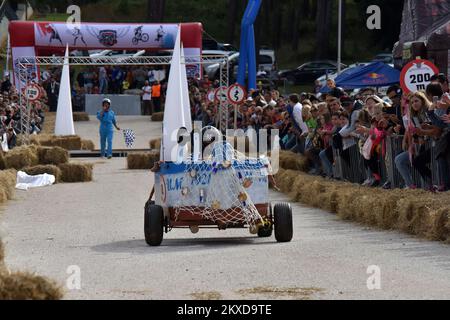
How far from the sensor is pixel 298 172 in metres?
23.4

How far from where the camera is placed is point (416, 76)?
703 inches

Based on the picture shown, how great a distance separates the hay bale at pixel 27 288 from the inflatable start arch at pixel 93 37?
1487 inches

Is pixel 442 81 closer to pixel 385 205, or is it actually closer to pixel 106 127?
pixel 385 205

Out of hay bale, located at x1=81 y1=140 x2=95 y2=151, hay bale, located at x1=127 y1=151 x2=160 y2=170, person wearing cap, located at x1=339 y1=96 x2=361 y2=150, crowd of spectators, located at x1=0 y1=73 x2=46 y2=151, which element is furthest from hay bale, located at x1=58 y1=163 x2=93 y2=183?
hay bale, located at x1=81 y1=140 x2=95 y2=151

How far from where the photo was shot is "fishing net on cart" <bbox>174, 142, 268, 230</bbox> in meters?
14.6

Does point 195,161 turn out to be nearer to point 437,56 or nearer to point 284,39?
point 437,56

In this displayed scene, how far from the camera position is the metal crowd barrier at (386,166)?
1652cm

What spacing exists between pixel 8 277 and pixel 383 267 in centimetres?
431

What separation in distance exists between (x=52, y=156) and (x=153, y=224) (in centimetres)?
1539

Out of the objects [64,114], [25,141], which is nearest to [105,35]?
[64,114]

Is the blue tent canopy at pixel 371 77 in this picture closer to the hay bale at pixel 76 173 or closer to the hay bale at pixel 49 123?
the hay bale at pixel 76 173

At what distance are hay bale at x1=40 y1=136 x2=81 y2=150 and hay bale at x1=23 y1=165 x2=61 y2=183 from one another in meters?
10.8

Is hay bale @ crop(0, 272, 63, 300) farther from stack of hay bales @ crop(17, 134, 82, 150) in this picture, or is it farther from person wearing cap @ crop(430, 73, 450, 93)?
stack of hay bales @ crop(17, 134, 82, 150)
